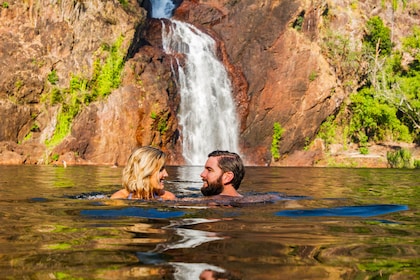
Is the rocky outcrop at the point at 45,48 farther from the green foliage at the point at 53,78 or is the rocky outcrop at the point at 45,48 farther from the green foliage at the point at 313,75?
the green foliage at the point at 313,75

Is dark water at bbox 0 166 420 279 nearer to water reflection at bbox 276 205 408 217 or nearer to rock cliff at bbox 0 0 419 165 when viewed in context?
water reflection at bbox 276 205 408 217

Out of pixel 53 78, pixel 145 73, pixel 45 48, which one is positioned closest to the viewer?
pixel 145 73

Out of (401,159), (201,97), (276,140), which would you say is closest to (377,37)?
(401,159)

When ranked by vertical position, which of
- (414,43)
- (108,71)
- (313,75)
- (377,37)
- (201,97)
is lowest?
(201,97)

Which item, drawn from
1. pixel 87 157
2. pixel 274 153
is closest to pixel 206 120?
pixel 274 153

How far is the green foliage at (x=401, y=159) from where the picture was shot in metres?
39.1

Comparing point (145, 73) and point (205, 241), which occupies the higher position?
point (145, 73)

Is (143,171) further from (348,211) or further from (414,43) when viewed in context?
(414,43)

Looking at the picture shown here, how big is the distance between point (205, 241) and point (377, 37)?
157ft

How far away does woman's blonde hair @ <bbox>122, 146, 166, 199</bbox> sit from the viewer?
7.81m

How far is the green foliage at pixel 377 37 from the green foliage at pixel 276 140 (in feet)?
39.9

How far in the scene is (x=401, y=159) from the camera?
39344 millimetres

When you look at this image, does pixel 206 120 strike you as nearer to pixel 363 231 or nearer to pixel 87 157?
pixel 87 157

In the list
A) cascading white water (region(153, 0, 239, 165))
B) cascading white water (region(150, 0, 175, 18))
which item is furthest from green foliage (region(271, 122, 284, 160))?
cascading white water (region(150, 0, 175, 18))
